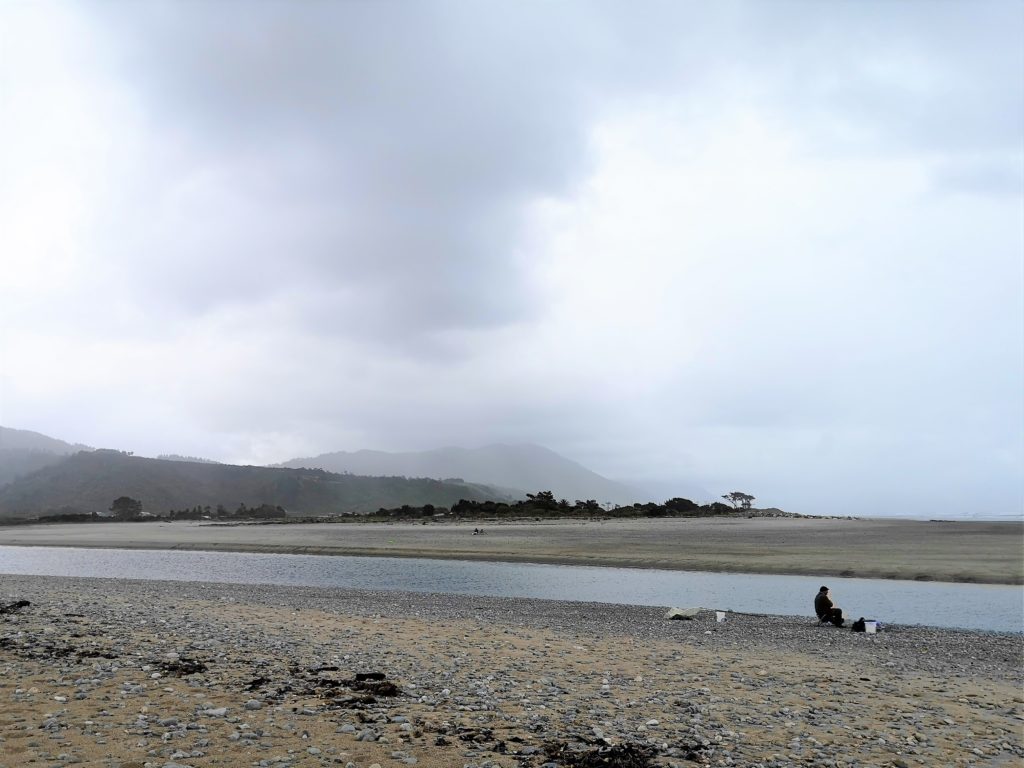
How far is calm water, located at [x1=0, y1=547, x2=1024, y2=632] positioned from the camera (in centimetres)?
2430

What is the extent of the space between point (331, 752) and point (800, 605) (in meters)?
22.7

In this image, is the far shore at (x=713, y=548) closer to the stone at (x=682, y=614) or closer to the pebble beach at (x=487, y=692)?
the stone at (x=682, y=614)

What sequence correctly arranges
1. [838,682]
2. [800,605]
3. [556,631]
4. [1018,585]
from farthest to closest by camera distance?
[1018,585]
[800,605]
[556,631]
[838,682]

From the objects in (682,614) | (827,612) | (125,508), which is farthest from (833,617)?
(125,508)

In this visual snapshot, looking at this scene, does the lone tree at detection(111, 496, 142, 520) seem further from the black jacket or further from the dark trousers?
the dark trousers

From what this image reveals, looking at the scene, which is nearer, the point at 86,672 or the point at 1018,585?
the point at 86,672

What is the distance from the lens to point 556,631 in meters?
18.6

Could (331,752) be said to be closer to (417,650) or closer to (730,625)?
(417,650)

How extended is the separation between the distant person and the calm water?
3.14 metres

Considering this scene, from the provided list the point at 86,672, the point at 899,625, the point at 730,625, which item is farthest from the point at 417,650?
the point at 899,625

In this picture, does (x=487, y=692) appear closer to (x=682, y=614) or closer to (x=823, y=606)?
(x=682, y=614)

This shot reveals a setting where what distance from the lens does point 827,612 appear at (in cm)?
2058

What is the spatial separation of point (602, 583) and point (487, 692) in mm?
22203

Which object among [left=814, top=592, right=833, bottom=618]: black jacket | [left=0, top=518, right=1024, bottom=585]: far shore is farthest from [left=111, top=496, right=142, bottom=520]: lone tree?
[left=814, top=592, right=833, bottom=618]: black jacket
